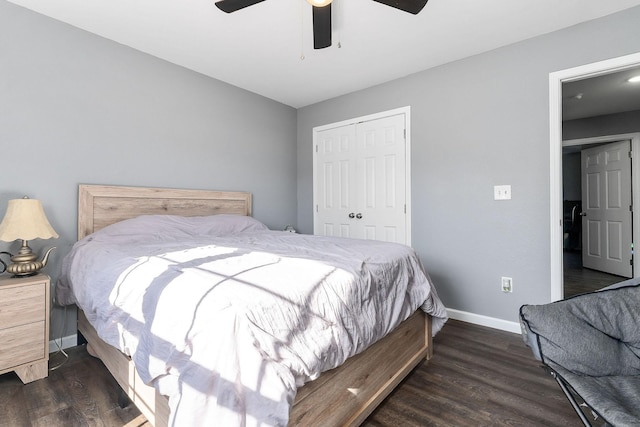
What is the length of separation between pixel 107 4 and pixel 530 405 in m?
3.70

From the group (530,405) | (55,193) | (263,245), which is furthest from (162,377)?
(55,193)

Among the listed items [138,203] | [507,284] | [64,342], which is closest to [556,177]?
[507,284]

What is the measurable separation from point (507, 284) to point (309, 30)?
2.77 meters

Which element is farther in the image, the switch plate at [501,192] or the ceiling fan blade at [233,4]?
the switch plate at [501,192]

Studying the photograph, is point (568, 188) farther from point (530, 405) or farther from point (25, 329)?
point (25, 329)

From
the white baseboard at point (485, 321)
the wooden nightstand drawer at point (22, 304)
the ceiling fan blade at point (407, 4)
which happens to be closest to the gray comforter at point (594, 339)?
the white baseboard at point (485, 321)

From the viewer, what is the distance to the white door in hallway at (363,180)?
3291 mm

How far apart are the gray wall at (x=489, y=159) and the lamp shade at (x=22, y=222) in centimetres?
311

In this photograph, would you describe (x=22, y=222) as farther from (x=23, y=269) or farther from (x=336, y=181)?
(x=336, y=181)

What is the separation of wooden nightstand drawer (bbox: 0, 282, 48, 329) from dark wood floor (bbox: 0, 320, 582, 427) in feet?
1.32

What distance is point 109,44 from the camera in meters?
2.50

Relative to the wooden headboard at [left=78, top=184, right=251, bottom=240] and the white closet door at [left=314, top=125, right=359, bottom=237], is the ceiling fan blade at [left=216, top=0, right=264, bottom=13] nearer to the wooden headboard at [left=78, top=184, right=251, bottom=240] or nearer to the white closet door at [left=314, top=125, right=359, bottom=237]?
the wooden headboard at [left=78, top=184, right=251, bottom=240]

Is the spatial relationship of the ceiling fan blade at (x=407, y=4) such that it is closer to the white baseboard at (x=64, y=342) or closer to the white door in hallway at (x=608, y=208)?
the white baseboard at (x=64, y=342)

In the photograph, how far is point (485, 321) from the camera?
2721 mm
